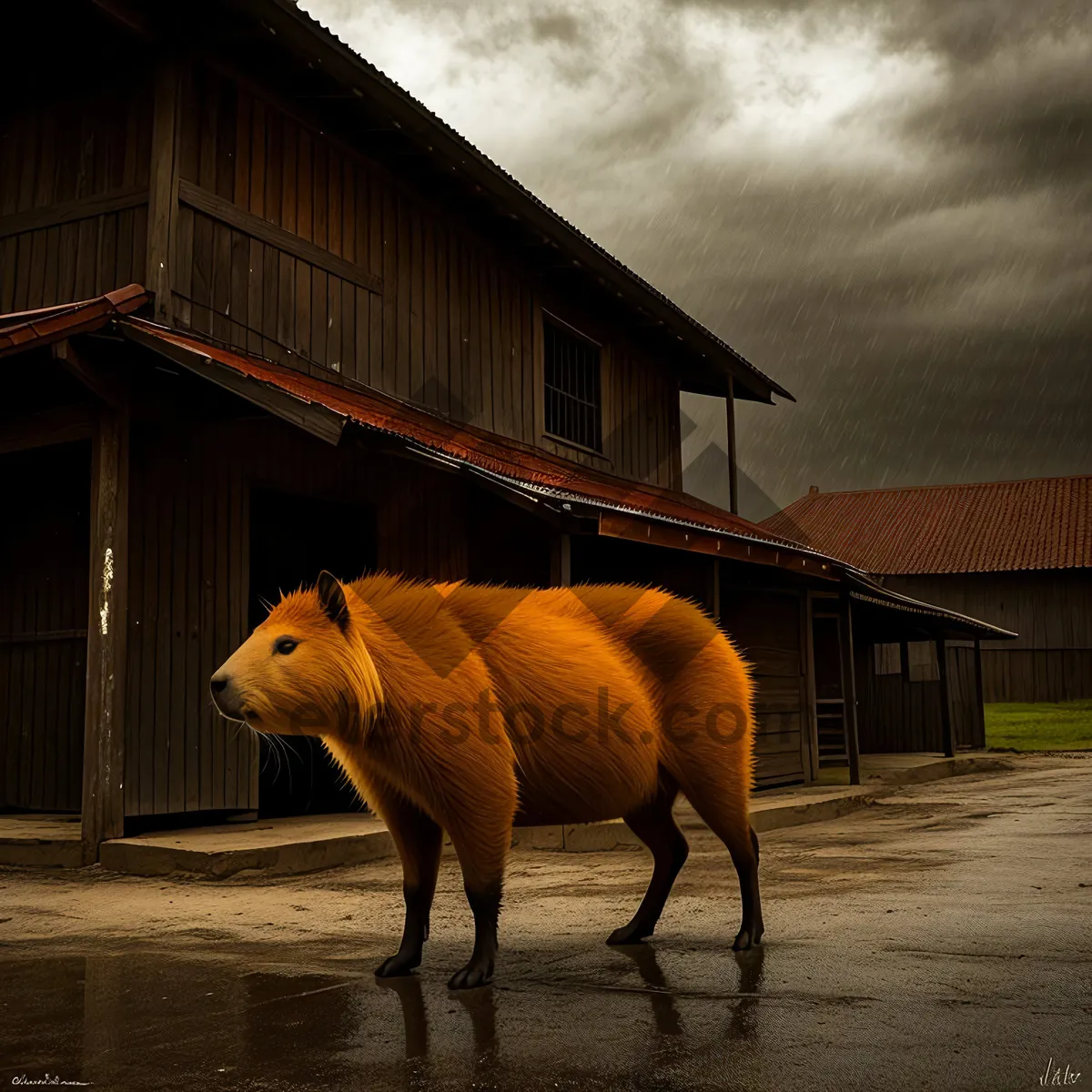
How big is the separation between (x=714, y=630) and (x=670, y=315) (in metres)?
11.0

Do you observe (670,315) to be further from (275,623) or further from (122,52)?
(275,623)

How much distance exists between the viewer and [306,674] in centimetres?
379

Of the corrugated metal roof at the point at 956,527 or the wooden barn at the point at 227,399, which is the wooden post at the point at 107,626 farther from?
the corrugated metal roof at the point at 956,527

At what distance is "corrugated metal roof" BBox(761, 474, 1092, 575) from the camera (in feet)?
118

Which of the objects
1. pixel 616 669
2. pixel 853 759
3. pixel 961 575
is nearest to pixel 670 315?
pixel 853 759

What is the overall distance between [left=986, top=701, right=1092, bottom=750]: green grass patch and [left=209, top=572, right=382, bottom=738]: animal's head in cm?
2017

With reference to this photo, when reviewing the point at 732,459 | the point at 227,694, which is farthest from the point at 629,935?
the point at 732,459

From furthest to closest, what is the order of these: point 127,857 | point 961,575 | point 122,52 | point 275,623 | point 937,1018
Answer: point 961,575
point 122,52
point 127,857
point 275,623
point 937,1018

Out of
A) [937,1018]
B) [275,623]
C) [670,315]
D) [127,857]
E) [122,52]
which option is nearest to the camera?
[937,1018]

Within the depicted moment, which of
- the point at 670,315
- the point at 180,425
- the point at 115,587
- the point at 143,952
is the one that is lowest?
the point at 143,952

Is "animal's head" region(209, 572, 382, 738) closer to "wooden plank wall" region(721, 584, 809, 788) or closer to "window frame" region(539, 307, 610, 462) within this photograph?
"wooden plank wall" region(721, 584, 809, 788)

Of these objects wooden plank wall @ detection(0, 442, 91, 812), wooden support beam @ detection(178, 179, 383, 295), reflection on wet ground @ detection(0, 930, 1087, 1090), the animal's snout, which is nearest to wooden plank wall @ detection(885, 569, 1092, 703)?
wooden support beam @ detection(178, 179, 383, 295)

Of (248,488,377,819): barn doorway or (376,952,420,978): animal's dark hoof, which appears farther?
(248,488,377,819): barn doorway

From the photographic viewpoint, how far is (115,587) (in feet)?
25.3
